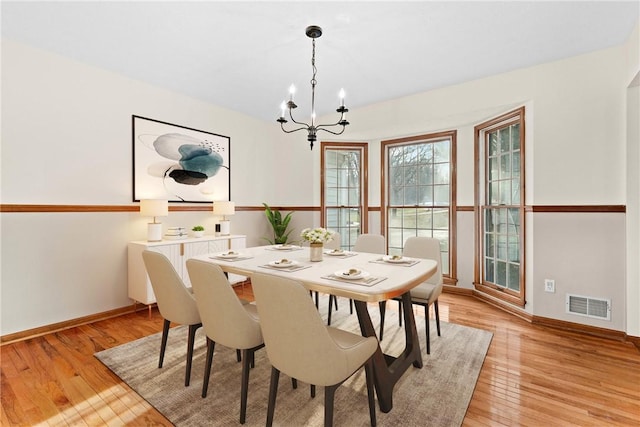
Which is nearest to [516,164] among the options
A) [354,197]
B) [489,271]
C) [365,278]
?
[489,271]

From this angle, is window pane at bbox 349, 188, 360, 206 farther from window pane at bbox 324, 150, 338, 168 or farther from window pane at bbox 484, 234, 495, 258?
window pane at bbox 484, 234, 495, 258

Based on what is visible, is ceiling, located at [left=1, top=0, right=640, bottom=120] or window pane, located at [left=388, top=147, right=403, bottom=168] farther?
window pane, located at [left=388, top=147, right=403, bottom=168]

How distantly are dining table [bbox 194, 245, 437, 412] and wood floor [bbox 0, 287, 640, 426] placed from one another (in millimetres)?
461

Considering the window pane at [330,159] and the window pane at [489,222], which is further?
the window pane at [330,159]

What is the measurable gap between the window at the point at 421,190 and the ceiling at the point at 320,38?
114 centimetres

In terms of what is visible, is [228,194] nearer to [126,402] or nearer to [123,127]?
[123,127]

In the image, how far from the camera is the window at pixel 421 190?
4.33m

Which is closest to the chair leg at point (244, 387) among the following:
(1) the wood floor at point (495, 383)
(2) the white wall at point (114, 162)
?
(1) the wood floor at point (495, 383)

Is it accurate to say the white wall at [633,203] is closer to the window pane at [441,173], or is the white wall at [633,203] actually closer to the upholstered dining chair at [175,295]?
the window pane at [441,173]

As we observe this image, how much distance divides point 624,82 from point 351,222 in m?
3.41

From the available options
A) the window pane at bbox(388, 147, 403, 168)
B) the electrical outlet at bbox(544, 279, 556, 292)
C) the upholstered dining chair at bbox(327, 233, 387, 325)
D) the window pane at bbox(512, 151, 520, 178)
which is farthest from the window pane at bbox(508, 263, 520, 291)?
the window pane at bbox(388, 147, 403, 168)

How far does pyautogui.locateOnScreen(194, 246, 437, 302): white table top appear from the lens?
1.58 m

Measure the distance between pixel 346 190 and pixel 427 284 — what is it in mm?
2544

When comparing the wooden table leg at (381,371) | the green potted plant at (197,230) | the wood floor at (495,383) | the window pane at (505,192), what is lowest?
the wood floor at (495,383)
